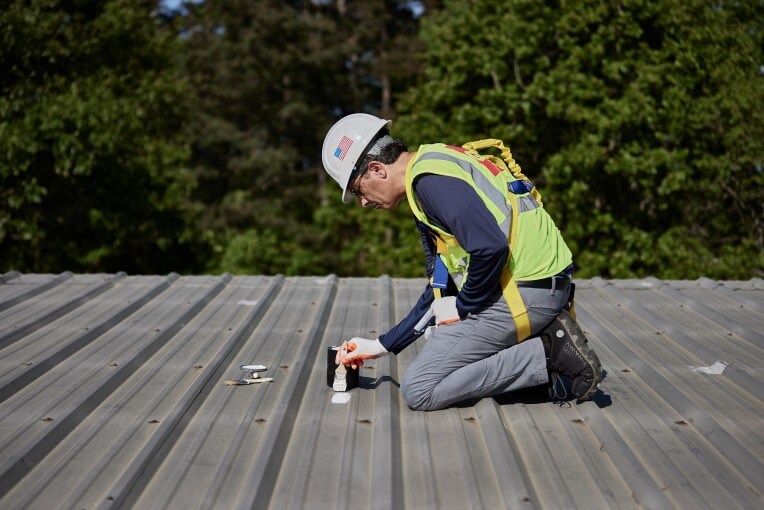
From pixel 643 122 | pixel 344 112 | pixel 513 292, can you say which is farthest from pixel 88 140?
pixel 513 292

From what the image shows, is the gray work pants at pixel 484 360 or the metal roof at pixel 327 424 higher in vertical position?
the gray work pants at pixel 484 360

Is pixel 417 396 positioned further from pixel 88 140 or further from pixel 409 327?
pixel 88 140

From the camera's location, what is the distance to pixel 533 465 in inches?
119

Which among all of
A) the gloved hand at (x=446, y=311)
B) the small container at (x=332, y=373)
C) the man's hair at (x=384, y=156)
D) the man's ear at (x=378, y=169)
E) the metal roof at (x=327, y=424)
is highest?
the man's hair at (x=384, y=156)

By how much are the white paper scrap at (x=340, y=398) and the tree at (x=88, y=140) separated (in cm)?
1726

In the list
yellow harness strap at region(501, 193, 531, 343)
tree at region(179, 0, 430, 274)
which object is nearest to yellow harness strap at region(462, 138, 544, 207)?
yellow harness strap at region(501, 193, 531, 343)

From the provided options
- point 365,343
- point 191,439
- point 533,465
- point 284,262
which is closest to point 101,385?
point 191,439

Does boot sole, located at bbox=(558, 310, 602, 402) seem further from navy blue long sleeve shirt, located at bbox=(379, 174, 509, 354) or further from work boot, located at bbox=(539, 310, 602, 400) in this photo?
navy blue long sleeve shirt, located at bbox=(379, 174, 509, 354)

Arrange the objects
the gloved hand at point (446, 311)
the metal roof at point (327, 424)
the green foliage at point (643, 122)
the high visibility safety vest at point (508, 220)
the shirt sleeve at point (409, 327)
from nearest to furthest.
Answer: the metal roof at point (327, 424) < the high visibility safety vest at point (508, 220) < the gloved hand at point (446, 311) < the shirt sleeve at point (409, 327) < the green foliage at point (643, 122)

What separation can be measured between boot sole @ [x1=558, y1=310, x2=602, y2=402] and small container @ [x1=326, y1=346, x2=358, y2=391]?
1.11 metres

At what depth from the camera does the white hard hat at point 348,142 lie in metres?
3.68

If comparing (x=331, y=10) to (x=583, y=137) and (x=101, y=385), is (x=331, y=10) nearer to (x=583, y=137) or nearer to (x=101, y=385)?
(x=583, y=137)

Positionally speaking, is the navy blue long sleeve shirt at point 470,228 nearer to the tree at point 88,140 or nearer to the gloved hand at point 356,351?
the gloved hand at point 356,351

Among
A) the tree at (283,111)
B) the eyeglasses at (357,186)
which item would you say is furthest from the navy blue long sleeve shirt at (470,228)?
the tree at (283,111)
